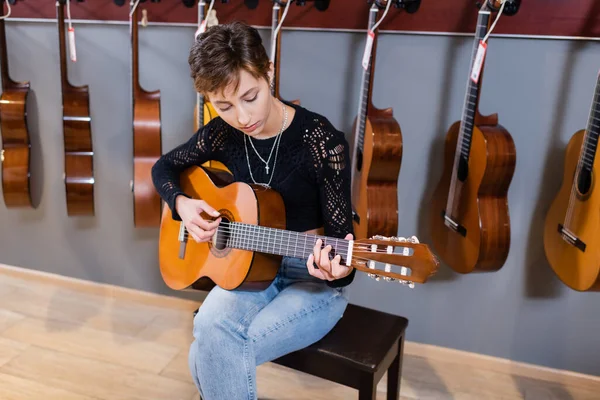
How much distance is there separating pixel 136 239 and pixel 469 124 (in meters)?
1.41

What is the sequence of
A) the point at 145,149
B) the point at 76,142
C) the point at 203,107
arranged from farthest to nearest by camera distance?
1. the point at 76,142
2. the point at 145,149
3. the point at 203,107

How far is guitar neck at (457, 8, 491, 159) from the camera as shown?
143 centimetres

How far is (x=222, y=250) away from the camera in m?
1.29

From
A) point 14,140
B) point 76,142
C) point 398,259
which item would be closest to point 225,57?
point 398,259

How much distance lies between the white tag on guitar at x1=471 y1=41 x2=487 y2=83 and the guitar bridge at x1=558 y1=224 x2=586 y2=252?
0.50 m

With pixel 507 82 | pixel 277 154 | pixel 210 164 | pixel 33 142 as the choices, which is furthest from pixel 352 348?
pixel 33 142

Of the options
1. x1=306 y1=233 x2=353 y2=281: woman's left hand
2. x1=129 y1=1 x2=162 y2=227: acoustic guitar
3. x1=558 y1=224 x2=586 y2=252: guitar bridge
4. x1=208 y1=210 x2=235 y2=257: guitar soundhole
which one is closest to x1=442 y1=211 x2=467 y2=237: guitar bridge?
x1=558 y1=224 x2=586 y2=252: guitar bridge

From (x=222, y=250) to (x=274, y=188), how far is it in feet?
0.66

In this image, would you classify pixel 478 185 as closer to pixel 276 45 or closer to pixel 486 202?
pixel 486 202

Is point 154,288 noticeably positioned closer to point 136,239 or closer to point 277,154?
point 136,239

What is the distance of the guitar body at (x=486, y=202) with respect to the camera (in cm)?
145

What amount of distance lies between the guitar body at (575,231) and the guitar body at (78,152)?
1.64 meters

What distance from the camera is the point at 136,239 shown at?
2195 mm

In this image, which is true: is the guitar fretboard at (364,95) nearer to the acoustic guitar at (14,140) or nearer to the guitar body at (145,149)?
the guitar body at (145,149)
